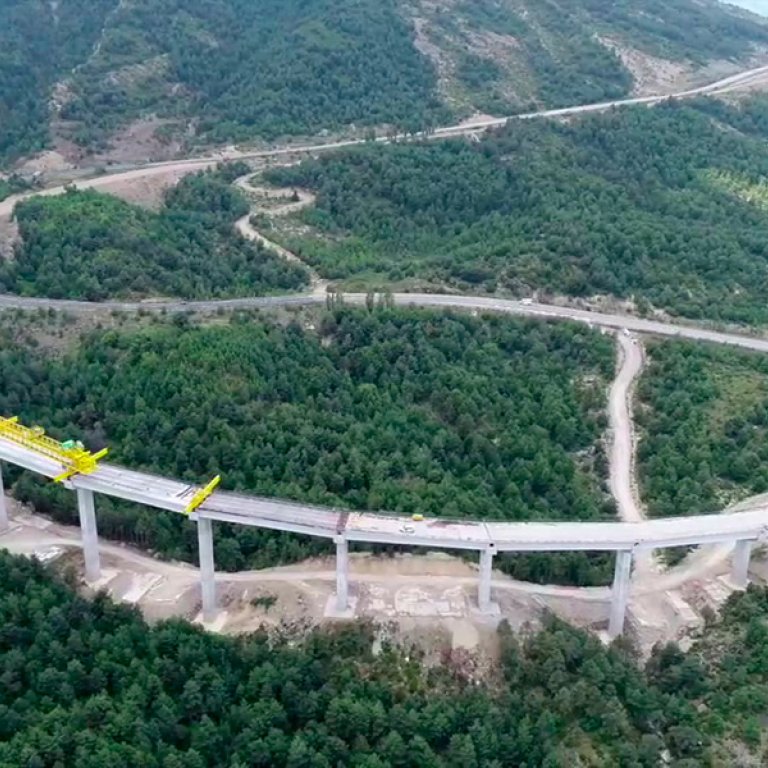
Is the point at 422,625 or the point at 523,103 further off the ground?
the point at 523,103

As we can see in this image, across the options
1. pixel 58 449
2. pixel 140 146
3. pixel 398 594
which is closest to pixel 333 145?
pixel 140 146

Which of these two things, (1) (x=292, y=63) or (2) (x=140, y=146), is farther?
(1) (x=292, y=63)

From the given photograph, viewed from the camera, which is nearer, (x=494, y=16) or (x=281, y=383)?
(x=281, y=383)

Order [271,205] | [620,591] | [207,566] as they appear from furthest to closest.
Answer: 1. [271,205]
2. [620,591]
3. [207,566]

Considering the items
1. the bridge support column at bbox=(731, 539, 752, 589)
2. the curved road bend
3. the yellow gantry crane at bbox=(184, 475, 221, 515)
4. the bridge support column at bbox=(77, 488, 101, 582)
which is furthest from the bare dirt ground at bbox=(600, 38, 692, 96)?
the bridge support column at bbox=(77, 488, 101, 582)

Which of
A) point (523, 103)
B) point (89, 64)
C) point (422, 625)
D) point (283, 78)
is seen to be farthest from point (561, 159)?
point (422, 625)

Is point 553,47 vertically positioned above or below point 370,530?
above

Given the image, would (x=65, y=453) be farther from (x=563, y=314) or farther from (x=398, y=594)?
(x=563, y=314)

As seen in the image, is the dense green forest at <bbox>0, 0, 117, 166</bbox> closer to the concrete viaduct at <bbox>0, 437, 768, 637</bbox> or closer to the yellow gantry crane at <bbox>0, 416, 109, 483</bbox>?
the yellow gantry crane at <bbox>0, 416, 109, 483</bbox>

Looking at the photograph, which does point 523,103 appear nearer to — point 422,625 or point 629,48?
point 629,48
